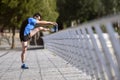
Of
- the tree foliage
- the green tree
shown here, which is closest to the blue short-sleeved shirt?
the green tree

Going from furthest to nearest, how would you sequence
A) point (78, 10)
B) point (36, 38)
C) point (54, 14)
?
point (78, 10)
point (36, 38)
point (54, 14)

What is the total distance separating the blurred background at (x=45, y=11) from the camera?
44.2 metres

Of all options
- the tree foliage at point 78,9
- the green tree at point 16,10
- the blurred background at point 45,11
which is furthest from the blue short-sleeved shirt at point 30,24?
the tree foliage at point 78,9

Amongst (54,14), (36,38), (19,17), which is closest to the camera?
(19,17)

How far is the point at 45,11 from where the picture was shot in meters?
46.9

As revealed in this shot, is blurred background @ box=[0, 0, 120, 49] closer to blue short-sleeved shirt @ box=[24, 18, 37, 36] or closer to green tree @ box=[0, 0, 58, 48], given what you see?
green tree @ box=[0, 0, 58, 48]

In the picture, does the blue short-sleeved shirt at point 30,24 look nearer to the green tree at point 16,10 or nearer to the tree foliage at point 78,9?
the green tree at point 16,10

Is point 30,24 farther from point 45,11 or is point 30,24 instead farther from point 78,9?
point 78,9

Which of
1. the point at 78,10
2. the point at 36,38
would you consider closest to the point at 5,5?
the point at 36,38

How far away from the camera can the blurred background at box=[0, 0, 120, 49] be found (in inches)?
1740

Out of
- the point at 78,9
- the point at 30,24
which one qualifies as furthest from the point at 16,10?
the point at 30,24

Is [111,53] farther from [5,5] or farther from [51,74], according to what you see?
[5,5]

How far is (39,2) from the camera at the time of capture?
4562 centimetres

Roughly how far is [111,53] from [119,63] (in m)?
0.53
